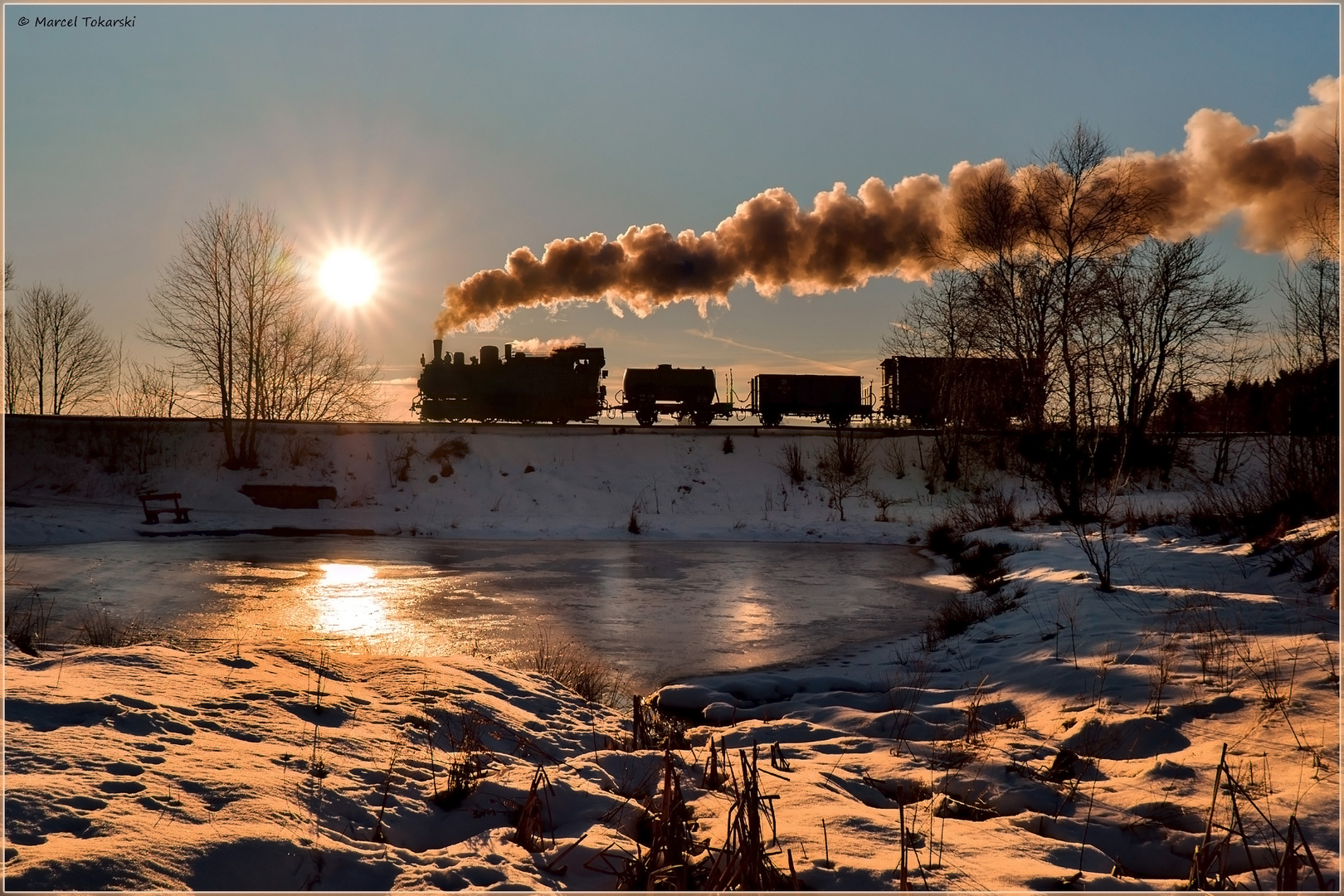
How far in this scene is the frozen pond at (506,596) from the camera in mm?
9062

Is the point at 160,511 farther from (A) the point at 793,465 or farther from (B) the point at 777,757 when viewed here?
(B) the point at 777,757

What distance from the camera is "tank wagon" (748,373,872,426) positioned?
32375 millimetres

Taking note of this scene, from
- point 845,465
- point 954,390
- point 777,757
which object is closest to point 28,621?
point 777,757

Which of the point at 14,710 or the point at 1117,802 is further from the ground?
the point at 14,710

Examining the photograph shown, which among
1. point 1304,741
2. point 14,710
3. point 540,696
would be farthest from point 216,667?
point 1304,741

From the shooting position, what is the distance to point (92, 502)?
23047 mm

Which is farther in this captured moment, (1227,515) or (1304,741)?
(1227,515)

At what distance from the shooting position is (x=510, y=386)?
31109 mm

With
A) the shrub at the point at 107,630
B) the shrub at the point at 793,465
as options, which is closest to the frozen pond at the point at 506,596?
the shrub at the point at 107,630

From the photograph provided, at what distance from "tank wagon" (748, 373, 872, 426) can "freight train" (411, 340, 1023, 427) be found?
0.03 metres

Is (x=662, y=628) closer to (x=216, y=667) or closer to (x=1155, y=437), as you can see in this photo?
(x=216, y=667)

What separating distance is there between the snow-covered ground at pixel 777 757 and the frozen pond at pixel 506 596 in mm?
1377

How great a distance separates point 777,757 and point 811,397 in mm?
28324

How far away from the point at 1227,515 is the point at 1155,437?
15856mm
